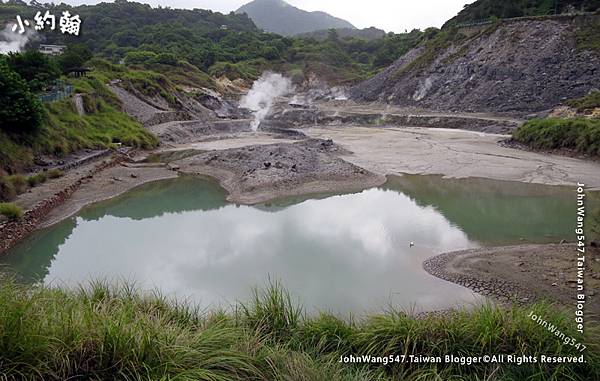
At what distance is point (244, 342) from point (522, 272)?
30.2ft

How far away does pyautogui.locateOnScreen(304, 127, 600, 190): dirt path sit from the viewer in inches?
1011

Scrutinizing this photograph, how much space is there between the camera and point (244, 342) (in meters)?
5.40

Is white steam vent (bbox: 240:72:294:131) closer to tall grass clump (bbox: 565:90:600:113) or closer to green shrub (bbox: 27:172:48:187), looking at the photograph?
tall grass clump (bbox: 565:90:600:113)

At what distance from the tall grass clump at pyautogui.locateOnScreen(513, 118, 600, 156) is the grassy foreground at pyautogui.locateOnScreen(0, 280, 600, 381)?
1106 inches

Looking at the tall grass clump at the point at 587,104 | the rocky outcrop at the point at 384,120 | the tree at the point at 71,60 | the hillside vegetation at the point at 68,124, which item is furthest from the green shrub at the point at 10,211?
the tall grass clump at the point at 587,104

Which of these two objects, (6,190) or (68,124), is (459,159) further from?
(68,124)

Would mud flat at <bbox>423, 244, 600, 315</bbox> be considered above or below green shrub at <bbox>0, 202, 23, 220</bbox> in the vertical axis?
below

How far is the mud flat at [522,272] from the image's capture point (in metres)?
10.6

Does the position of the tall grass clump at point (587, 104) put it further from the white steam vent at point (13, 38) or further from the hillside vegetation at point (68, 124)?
the white steam vent at point (13, 38)

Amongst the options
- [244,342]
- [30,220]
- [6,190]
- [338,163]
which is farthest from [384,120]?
[244,342]

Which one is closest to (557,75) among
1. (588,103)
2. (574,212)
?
(588,103)

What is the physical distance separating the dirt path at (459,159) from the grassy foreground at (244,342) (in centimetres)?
2019

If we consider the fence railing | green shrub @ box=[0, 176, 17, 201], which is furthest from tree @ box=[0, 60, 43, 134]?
the fence railing

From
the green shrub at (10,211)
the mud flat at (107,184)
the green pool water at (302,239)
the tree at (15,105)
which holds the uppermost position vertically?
the tree at (15,105)
